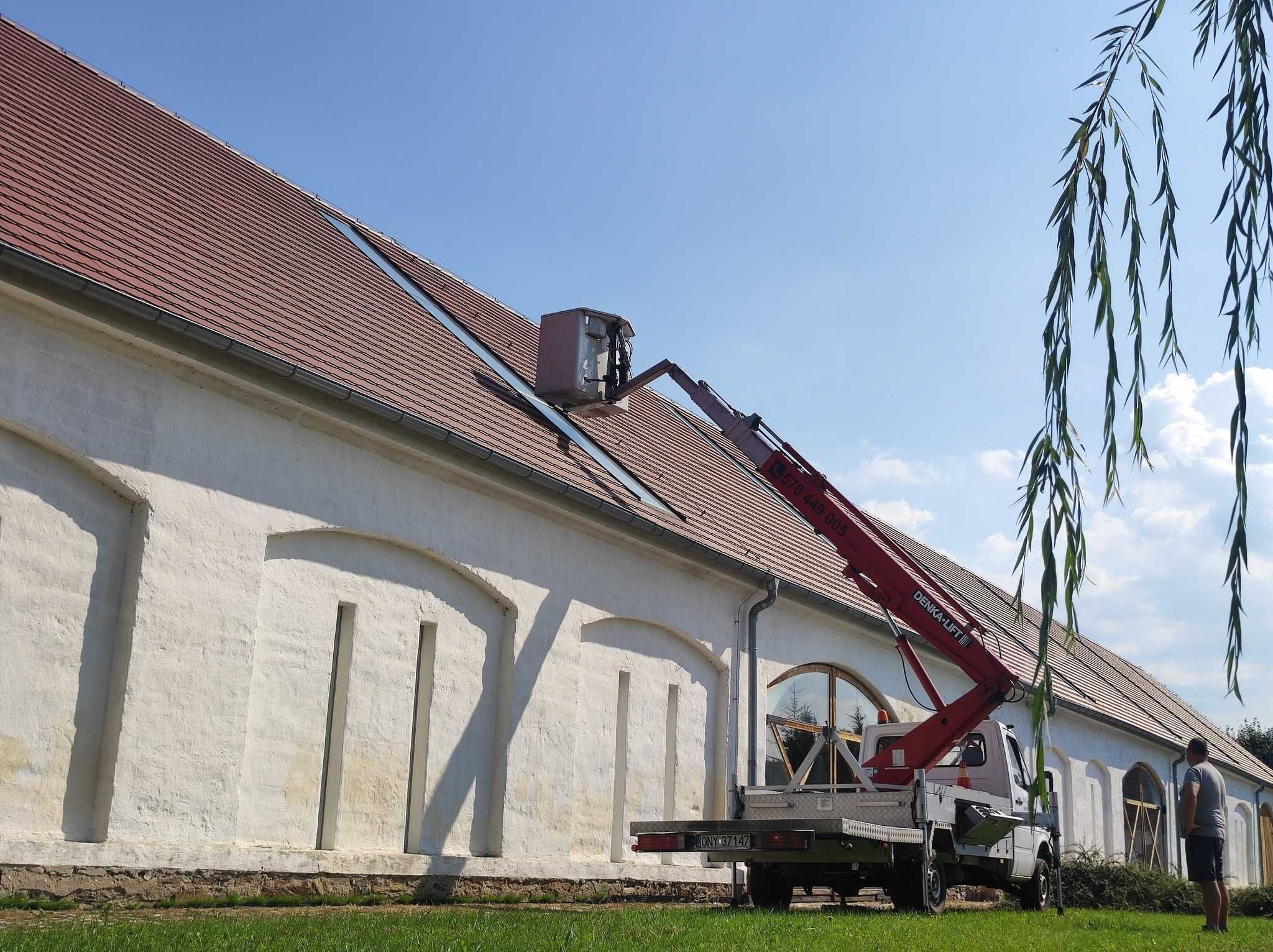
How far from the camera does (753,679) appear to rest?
666 inches

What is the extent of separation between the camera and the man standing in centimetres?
1136

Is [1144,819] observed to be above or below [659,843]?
above

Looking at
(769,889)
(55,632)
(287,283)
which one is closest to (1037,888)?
(769,889)

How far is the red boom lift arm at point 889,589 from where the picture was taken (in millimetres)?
14297

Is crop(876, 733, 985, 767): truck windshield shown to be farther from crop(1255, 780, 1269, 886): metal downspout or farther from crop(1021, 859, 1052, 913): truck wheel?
crop(1255, 780, 1269, 886): metal downspout

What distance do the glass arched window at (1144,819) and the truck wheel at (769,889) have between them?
18.4 m

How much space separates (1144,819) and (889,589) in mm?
19544

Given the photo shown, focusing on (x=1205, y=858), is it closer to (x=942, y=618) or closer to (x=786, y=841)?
(x=786, y=841)

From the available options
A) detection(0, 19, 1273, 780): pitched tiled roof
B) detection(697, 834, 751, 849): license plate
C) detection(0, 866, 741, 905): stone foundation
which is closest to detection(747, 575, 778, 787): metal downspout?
detection(0, 19, 1273, 780): pitched tiled roof

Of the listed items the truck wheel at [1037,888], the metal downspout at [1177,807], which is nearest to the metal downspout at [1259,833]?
the metal downspout at [1177,807]

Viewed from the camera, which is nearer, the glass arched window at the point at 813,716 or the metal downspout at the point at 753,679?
the metal downspout at the point at 753,679

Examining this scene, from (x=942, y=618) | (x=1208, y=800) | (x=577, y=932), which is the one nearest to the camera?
(x=577, y=932)

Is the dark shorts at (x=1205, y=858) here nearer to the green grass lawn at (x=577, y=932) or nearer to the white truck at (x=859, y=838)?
the green grass lawn at (x=577, y=932)

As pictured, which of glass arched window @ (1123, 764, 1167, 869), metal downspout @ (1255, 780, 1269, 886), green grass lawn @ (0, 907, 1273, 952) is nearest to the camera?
green grass lawn @ (0, 907, 1273, 952)
